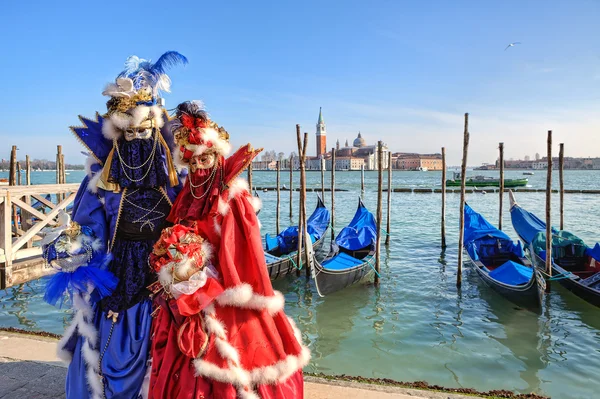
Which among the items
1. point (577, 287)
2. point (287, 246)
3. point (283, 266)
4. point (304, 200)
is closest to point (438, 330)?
point (577, 287)

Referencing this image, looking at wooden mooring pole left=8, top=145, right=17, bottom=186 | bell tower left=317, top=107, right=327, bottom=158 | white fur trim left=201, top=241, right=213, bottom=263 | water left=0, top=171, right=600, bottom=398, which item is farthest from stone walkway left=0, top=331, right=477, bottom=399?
bell tower left=317, top=107, right=327, bottom=158

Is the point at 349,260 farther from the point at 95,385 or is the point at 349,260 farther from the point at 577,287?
the point at 95,385

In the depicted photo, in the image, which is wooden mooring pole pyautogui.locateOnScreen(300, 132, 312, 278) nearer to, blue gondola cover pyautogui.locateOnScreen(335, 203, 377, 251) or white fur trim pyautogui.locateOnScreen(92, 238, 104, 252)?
blue gondola cover pyautogui.locateOnScreen(335, 203, 377, 251)

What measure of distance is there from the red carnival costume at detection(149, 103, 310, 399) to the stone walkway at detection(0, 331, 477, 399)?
611mm

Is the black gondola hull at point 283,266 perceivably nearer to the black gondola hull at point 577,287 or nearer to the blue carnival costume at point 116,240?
the black gondola hull at point 577,287

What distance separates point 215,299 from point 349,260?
5.82 metres

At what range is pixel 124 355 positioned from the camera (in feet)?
5.57

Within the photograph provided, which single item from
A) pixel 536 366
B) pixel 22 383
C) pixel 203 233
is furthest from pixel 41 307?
pixel 536 366

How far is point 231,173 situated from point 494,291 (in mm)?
6091

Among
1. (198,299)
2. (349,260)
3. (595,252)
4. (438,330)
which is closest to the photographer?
(198,299)

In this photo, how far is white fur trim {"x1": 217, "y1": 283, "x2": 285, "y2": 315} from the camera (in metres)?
1.55

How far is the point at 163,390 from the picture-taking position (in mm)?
1541

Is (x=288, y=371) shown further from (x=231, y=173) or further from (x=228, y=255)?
(x=231, y=173)

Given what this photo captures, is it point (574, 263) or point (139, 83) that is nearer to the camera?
point (139, 83)
